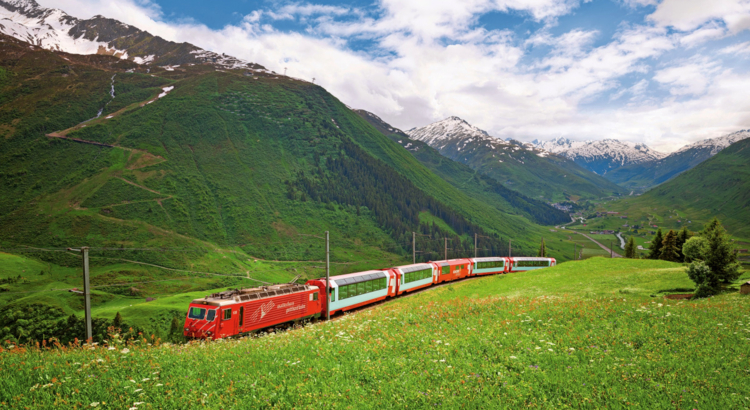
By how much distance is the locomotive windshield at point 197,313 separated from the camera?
27900 mm

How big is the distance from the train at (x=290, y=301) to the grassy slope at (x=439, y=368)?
590 cm

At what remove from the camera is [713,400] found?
310 inches

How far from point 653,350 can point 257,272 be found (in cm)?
12894

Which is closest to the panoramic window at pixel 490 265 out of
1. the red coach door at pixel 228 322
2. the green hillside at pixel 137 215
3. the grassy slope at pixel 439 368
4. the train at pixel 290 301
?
the train at pixel 290 301

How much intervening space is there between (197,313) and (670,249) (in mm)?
82378

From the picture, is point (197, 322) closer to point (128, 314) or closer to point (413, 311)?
point (413, 311)

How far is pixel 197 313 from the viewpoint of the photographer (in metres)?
28.2

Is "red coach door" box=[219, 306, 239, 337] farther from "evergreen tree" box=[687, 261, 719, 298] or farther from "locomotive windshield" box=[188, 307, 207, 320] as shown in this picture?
"evergreen tree" box=[687, 261, 719, 298]

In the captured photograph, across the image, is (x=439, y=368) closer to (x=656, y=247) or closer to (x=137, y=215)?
(x=656, y=247)

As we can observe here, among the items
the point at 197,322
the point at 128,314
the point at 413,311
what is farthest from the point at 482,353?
the point at 128,314

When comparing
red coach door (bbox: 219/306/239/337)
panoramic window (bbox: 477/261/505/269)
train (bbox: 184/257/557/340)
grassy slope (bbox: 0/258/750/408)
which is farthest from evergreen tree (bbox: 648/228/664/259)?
red coach door (bbox: 219/306/239/337)

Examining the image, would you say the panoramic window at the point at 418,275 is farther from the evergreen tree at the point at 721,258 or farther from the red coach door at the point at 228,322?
the evergreen tree at the point at 721,258

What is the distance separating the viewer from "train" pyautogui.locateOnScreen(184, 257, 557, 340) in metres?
27.9

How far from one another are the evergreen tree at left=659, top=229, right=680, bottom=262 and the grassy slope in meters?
65.0
